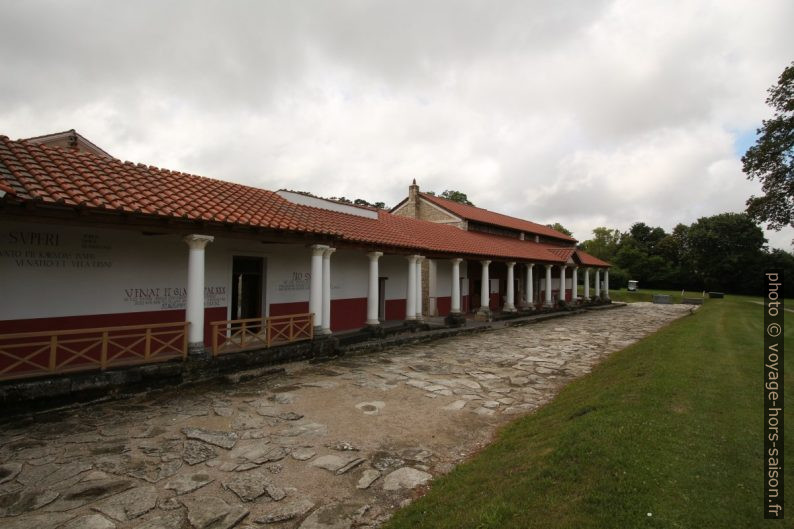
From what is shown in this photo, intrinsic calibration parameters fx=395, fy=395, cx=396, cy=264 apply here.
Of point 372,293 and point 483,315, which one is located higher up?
point 372,293

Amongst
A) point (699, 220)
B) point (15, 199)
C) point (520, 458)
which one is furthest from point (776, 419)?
point (699, 220)

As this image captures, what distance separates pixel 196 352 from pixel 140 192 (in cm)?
353

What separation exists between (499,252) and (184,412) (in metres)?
Answer: 17.9

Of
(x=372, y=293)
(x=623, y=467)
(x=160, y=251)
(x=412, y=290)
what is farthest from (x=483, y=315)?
(x=623, y=467)

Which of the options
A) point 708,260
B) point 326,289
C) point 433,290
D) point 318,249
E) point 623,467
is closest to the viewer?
point 623,467

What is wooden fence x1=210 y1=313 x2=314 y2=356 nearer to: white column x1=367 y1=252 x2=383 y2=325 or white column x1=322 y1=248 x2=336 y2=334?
white column x1=322 y1=248 x2=336 y2=334

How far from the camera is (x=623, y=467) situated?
3.93 metres

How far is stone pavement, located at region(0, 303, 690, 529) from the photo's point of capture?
3.89 metres

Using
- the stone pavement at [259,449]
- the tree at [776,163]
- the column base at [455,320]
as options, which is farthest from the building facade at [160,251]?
the tree at [776,163]

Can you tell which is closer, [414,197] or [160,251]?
[160,251]

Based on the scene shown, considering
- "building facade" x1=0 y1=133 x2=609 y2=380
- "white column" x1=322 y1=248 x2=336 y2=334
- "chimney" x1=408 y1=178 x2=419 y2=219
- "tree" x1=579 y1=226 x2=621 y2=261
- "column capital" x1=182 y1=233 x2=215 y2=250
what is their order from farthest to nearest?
"tree" x1=579 y1=226 x2=621 y2=261
"chimney" x1=408 y1=178 x2=419 y2=219
"white column" x1=322 y1=248 x2=336 y2=334
"column capital" x1=182 y1=233 x2=215 y2=250
"building facade" x1=0 y1=133 x2=609 y2=380

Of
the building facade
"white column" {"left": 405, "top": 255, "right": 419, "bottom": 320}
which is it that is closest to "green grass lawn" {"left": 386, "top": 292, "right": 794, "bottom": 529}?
the building facade

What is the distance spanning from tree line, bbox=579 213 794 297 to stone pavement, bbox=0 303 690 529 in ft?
187

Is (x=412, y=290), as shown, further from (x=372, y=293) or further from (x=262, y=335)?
(x=262, y=335)
